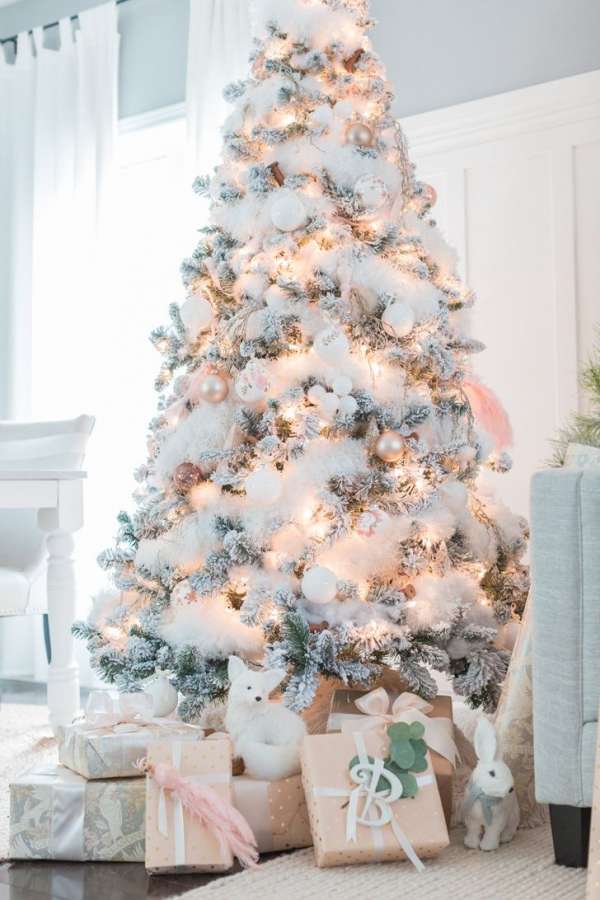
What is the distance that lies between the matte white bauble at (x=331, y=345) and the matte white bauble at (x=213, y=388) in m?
0.25

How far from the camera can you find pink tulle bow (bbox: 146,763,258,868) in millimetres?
1682

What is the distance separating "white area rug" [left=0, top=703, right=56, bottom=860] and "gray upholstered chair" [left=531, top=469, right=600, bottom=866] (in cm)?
102

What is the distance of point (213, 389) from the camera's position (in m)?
2.32

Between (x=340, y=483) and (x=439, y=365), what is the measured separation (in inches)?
14.2

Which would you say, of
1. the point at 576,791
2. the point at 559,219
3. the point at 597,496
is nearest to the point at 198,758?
the point at 576,791

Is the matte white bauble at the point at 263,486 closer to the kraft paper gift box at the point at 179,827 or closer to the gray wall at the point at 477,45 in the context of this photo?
the kraft paper gift box at the point at 179,827

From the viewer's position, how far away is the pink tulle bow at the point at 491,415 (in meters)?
2.51

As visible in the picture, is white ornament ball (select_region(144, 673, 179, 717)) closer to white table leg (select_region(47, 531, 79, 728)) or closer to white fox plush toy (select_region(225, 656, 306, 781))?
white fox plush toy (select_region(225, 656, 306, 781))

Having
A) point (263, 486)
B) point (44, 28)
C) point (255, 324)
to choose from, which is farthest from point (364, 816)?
point (44, 28)

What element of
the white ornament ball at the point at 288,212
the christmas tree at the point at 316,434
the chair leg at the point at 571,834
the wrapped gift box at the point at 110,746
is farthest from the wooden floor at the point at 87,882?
the white ornament ball at the point at 288,212

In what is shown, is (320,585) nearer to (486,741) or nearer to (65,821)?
(486,741)

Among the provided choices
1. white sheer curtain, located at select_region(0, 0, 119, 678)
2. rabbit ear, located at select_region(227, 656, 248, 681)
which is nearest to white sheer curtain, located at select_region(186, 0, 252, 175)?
white sheer curtain, located at select_region(0, 0, 119, 678)

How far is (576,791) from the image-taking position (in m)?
1.62

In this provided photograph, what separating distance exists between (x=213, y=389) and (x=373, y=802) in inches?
39.2
